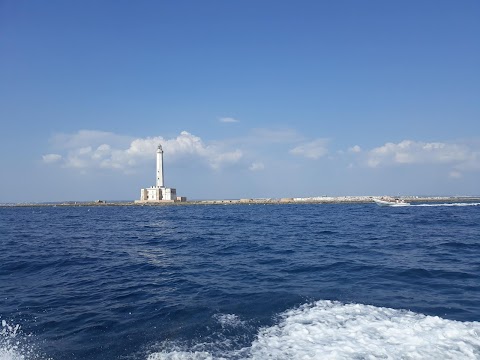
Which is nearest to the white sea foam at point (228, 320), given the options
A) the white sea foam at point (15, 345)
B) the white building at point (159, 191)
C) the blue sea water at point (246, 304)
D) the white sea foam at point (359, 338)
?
the blue sea water at point (246, 304)

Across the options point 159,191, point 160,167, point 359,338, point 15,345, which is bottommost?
point 15,345

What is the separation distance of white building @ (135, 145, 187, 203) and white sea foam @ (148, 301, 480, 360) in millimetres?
103429

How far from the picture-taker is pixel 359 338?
7172 mm

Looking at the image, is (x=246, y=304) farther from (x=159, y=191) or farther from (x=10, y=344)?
(x=159, y=191)

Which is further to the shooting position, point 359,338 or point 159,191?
point 159,191

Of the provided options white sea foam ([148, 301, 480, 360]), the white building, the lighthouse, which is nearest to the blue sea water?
white sea foam ([148, 301, 480, 360])

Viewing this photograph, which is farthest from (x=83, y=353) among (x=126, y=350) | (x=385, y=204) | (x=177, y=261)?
(x=385, y=204)

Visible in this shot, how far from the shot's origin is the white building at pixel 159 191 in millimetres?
108300

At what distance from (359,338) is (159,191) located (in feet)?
350

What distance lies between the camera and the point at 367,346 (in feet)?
22.4

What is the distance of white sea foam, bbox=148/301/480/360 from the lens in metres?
6.52

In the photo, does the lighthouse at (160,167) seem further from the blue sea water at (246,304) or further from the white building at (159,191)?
the blue sea water at (246,304)

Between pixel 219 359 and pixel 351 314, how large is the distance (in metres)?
3.88

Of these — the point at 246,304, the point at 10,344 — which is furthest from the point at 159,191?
the point at 10,344
